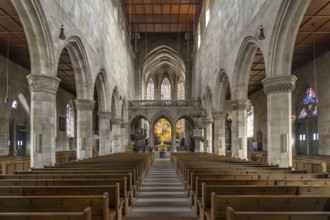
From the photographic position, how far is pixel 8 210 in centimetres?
449

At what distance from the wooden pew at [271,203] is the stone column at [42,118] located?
9415 mm

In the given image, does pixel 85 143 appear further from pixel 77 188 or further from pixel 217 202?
pixel 217 202

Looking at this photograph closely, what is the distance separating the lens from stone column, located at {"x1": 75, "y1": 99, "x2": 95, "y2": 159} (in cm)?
1886

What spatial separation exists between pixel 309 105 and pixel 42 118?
18909 mm

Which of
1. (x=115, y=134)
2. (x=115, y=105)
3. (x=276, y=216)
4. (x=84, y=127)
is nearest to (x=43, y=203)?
(x=276, y=216)

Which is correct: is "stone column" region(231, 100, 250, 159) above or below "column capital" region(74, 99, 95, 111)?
below

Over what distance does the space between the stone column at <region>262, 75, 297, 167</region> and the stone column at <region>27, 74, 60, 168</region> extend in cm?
809

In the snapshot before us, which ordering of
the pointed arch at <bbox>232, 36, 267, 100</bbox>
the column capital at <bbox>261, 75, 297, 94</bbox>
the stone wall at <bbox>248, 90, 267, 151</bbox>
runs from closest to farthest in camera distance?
the column capital at <bbox>261, 75, 297, 94</bbox> → the pointed arch at <bbox>232, 36, 267, 100</bbox> → the stone wall at <bbox>248, 90, 267, 151</bbox>

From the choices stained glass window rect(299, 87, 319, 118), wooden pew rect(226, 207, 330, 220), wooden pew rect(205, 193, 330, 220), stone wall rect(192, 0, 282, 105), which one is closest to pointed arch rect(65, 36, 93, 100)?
stone wall rect(192, 0, 282, 105)

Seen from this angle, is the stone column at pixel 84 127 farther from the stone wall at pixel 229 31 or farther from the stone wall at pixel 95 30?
the stone wall at pixel 229 31

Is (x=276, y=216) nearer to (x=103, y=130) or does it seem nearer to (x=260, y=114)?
(x=103, y=130)

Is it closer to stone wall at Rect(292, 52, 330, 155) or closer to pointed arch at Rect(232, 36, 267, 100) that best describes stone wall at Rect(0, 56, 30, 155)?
pointed arch at Rect(232, 36, 267, 100)

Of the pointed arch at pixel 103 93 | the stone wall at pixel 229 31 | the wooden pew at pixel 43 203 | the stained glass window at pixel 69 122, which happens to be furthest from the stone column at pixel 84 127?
the stained glass window at pixel 69 122

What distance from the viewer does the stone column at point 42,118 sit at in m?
12.2
